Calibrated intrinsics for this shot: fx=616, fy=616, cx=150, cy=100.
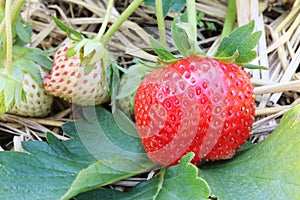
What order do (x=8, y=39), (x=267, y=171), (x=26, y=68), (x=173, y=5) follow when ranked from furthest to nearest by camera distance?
(x=173, y=5) → (x=26, y=68) → (x=8, y=39) → (x=267, y=171)

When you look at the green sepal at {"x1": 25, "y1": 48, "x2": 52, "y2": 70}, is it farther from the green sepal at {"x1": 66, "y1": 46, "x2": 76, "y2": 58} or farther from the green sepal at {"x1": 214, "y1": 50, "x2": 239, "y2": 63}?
the green sepal at {"x1": 214, "y1": 50, "x2": 239, "y2": 63}

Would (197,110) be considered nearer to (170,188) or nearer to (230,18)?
(170,188)

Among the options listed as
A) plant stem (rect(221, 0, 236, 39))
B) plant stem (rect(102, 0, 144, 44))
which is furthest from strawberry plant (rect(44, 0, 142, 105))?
plant stem (rect(221, 0, 236, 39))

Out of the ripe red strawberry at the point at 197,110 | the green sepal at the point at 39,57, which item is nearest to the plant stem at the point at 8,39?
the green sepal at the point at 39,57

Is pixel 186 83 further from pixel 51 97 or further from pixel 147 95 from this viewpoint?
pixel 51 97

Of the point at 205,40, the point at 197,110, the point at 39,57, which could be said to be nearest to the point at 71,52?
the point at 39,57

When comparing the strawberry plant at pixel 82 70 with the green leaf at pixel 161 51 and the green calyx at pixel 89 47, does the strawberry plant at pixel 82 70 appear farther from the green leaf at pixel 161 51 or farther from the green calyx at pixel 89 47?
the green leaf at pixel 161 51
